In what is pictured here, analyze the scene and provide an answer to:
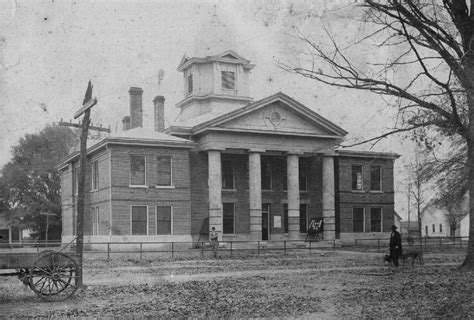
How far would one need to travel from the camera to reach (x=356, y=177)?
48.0 m

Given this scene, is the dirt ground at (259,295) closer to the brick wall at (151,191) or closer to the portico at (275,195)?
the brick wall at (151,191)

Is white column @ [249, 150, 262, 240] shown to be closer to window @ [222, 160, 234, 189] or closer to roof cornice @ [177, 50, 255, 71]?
window @ [222, 160, 234, 189]

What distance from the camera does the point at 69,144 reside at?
66.8 metres

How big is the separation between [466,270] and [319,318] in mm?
10198

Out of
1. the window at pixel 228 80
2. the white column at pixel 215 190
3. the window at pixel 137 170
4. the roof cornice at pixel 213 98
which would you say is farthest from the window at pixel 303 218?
the window at pixel 137 170

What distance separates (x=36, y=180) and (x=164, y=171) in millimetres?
30345

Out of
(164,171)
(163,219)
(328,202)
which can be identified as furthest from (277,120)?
(163,219)

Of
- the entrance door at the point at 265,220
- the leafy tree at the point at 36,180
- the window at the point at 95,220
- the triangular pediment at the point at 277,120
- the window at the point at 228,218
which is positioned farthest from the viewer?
the leafy tree at the point at 36,180

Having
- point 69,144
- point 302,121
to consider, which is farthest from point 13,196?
point 302,121

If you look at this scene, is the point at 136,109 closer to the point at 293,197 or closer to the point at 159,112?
the point at 159,112

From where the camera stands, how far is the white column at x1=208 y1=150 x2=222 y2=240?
39.0 m

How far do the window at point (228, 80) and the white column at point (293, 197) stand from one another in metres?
8.10

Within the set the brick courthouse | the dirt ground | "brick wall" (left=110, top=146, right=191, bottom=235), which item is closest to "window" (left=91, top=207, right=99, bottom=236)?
the brick courthouse

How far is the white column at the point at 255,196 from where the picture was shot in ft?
131
